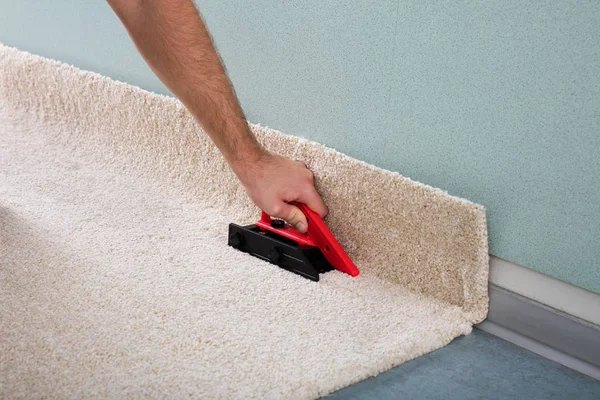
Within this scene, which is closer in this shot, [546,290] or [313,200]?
[546,290]

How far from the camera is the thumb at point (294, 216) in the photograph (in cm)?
124

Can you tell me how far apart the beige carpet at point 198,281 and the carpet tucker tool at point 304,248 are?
0.02 metres

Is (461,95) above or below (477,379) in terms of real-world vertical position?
above

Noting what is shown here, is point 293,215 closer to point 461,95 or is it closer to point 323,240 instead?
point 323,240

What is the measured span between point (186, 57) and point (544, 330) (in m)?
0.73

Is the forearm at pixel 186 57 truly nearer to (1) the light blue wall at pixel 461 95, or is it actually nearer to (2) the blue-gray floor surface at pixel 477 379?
(1) the light blue wall at pixel 461 95

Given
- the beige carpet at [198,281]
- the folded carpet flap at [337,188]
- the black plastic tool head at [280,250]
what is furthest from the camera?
the black plastic tool head at [280,250]

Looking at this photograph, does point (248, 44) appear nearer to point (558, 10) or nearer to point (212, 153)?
point (212, 153)

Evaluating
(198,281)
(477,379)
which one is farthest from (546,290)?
(198,281)

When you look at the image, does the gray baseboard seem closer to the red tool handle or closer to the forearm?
the red tool handle

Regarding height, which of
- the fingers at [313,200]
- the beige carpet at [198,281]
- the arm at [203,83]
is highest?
the arm at [203,83]

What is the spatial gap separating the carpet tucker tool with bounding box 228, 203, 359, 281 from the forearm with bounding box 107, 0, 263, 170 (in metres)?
0.19

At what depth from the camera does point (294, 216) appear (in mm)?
1246

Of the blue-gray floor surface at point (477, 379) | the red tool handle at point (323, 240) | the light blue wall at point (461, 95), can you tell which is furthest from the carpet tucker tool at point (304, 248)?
the blue-gray floor surface at point (477, 379)
